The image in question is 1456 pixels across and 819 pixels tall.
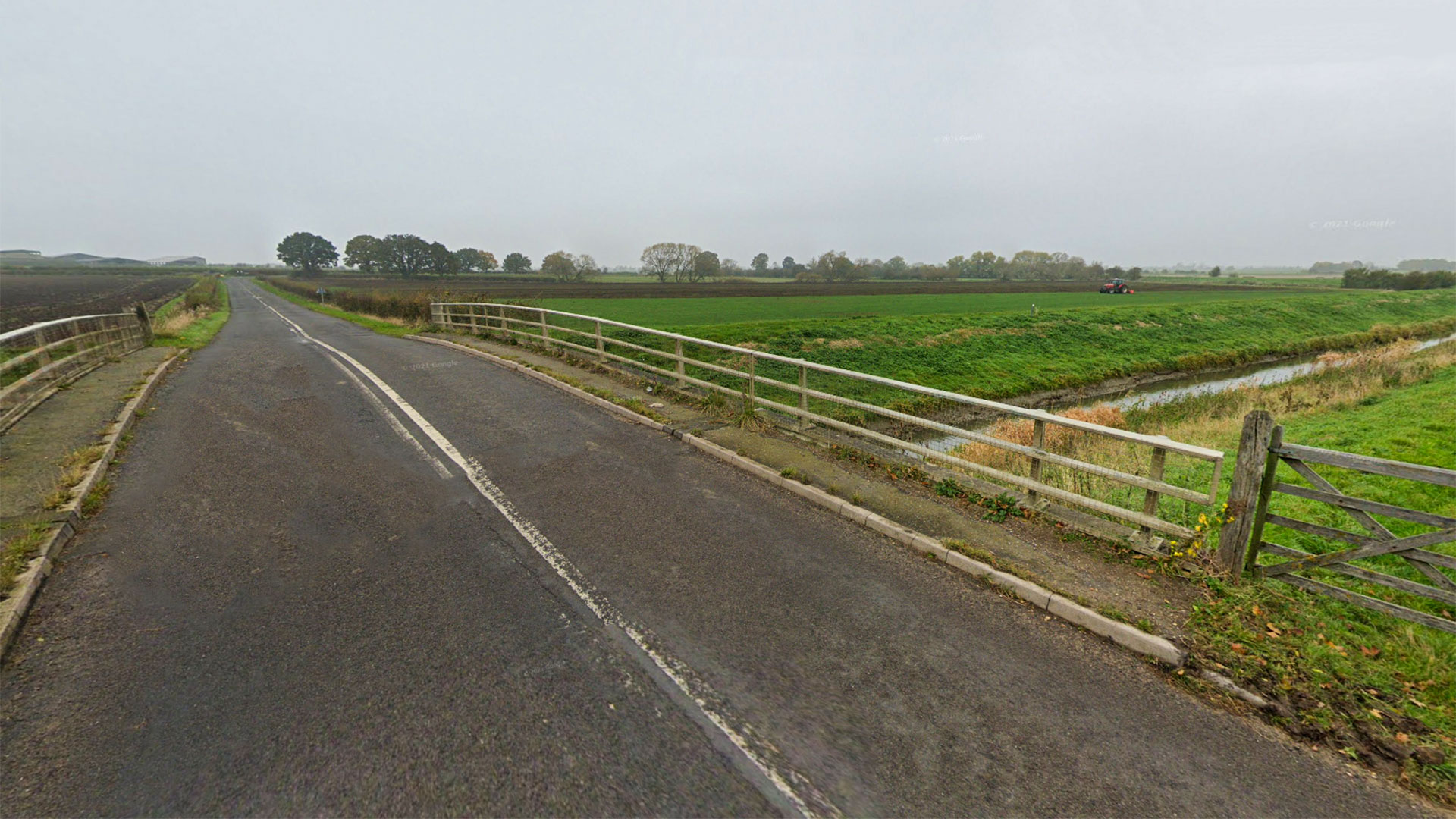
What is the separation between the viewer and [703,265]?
97.9 m

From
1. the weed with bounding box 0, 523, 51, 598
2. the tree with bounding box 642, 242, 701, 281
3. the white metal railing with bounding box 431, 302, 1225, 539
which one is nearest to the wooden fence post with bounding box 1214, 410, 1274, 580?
the white metal railing with bounding box 431, 302, 1225, 539

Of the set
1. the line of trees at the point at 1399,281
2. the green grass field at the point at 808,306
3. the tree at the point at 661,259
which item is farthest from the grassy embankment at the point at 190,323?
the line of trees at the point at 1399,281

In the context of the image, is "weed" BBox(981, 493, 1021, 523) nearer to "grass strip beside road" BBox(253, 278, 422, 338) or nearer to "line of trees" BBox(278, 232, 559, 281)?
"grass strip beside road" BBox(253, 278, 422, 338)

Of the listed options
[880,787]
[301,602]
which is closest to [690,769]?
[880,787]

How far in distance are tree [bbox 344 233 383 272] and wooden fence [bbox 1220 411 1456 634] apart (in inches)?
5366

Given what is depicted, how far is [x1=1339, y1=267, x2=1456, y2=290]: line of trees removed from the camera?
7119cm

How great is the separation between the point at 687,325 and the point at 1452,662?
3032 cm

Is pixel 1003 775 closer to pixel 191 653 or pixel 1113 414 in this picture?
pixel 191 653

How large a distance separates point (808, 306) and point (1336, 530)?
45492mm

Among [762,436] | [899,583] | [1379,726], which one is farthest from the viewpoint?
[762,436]

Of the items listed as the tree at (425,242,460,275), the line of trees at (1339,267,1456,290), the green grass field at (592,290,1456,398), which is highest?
the tree at (425,242,460,275)

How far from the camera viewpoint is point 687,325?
32.6 metres

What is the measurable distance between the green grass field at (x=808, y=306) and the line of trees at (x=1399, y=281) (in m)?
35.4

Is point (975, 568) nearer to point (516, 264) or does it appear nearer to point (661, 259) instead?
point (661, 259)
